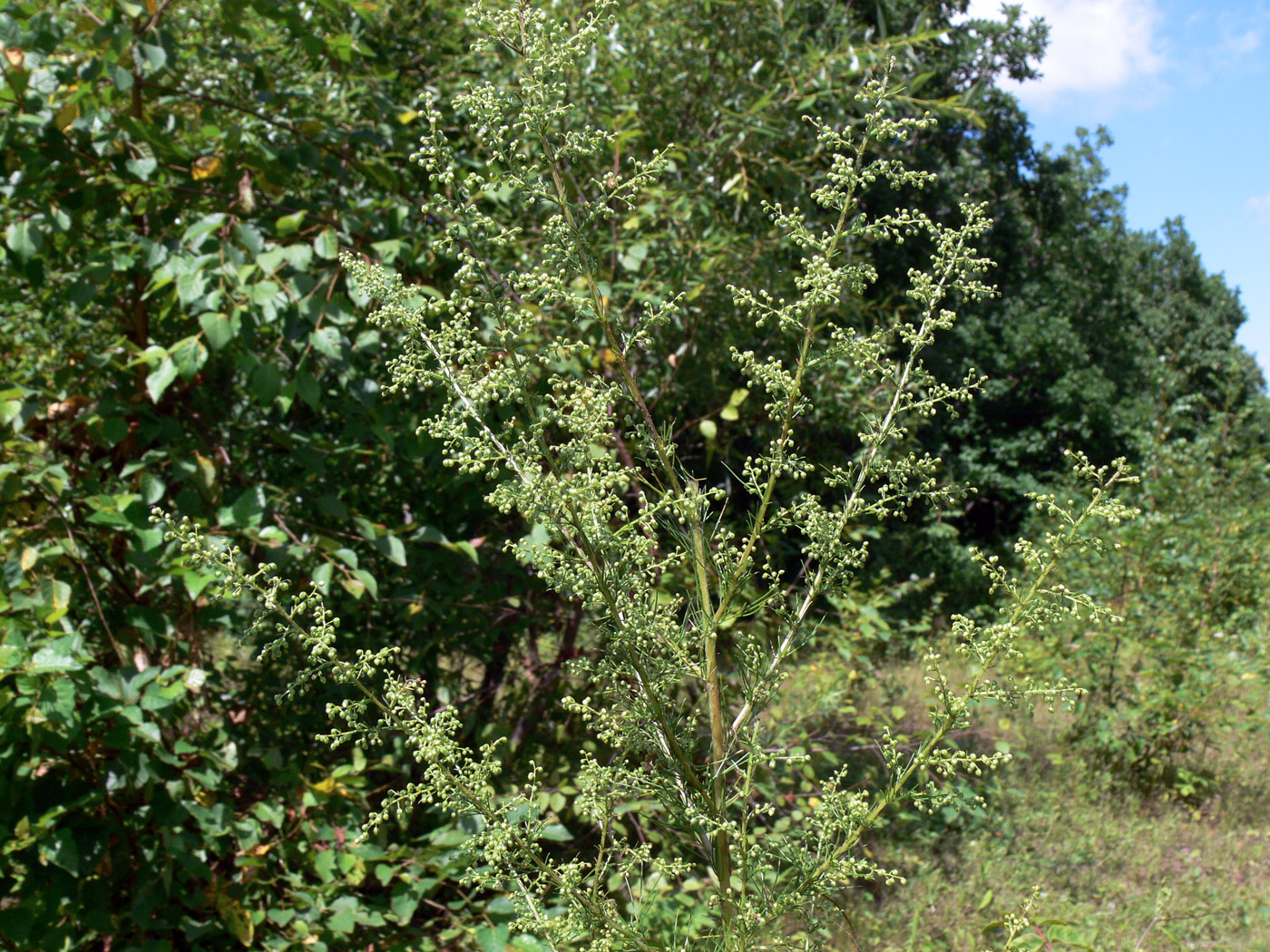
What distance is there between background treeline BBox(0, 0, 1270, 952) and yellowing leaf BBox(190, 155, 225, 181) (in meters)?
0.01

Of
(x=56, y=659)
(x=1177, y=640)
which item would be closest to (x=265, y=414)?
(x=56, y=659)

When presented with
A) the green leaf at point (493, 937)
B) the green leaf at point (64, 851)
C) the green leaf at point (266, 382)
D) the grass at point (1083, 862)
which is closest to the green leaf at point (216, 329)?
the green leaf at point (266, 382)

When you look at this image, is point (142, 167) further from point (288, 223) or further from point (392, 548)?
point (392, 548)

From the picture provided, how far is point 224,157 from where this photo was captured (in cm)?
232

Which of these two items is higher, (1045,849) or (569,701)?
(569,701)

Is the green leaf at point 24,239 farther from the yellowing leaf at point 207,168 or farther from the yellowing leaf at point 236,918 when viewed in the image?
the yellowing leaf at point 236,918

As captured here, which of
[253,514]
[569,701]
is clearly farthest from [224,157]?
[569,701]

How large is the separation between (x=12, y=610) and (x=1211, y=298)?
89.0ft

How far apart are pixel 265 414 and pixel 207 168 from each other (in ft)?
2.29

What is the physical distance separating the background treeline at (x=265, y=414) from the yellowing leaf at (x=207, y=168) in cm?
1

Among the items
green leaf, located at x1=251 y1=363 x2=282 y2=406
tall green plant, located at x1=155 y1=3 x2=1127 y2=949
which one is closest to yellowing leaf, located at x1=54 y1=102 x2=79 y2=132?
green leaf, located at x1=251 y1=363 x2=282 y2=406

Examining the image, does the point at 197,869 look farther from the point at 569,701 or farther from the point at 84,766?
the point at 569,701

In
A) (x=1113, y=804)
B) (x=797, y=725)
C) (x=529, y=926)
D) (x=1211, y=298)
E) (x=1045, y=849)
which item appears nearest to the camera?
(x=529, y=926)

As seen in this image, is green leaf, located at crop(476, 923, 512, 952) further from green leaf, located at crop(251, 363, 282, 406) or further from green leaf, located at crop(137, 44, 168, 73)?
green leaf, located at crop(137, 44, 168, 73)
